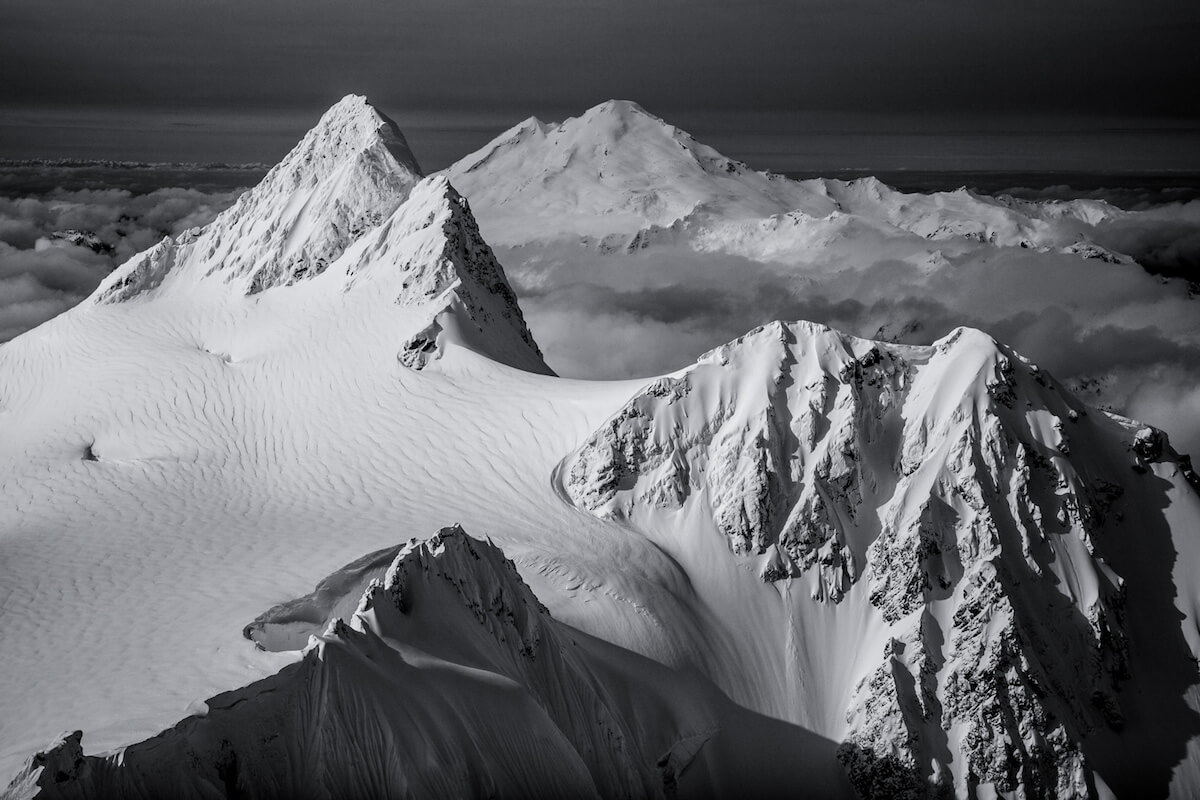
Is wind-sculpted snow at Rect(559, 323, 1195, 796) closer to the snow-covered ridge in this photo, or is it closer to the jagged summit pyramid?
the jagged summit pyramid

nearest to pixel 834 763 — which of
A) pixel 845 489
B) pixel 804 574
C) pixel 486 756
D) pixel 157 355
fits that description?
pixel 804 574

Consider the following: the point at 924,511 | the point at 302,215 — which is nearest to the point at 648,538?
the point at 924,511

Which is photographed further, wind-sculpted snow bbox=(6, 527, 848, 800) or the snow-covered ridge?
the snow-covered ridge

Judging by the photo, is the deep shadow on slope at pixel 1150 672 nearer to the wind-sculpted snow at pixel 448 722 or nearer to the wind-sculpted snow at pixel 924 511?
the wind-sculpted snow at pixel 924 511

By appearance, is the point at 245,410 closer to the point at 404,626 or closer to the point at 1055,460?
the point at 404,626

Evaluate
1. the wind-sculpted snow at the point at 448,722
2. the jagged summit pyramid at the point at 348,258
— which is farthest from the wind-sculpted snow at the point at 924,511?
the jagged summit pyramid at the point at 348,258

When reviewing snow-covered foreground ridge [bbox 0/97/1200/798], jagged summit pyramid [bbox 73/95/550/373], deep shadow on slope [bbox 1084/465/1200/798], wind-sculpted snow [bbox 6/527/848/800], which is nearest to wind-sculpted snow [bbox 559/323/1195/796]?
snow-covered foreground ridge [bbox 0/97/1200/798]

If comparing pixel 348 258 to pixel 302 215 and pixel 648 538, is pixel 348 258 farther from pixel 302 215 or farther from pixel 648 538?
pixel 648 538
